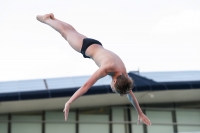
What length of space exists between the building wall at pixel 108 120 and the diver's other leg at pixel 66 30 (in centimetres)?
856

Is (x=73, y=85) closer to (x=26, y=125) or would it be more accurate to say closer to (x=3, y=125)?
(x=26, y=125)

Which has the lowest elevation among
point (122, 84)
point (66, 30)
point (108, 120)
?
point (122, 84)

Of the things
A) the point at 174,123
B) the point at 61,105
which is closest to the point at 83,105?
the point at 61,105

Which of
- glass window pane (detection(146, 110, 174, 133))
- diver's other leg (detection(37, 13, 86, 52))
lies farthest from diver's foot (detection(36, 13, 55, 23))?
glass window pane (detection(146, 110, 174, 133))

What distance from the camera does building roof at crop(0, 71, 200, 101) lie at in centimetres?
1486

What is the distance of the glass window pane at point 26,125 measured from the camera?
16.0 meters

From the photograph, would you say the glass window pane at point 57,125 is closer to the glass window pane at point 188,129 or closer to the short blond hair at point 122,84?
the glass window pane at point 188,129

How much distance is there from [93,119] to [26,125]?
8.62 ft

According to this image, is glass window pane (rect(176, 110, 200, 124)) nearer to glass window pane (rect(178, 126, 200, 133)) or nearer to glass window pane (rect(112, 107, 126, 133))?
glass window pane (rect(178, 126, 200, 133))

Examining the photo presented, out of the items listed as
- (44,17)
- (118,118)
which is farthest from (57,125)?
(44,17)

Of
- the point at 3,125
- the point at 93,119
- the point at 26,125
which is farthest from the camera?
the point at 93,119

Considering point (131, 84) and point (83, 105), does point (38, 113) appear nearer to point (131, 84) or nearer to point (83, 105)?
point (83, 105)

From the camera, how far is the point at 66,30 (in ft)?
25.6

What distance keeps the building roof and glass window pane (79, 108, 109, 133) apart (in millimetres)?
1495
